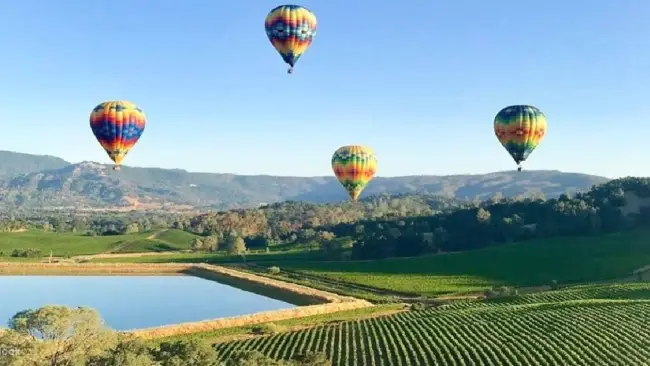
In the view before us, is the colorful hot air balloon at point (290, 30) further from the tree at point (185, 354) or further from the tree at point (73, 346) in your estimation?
the tree at point (73, 346)

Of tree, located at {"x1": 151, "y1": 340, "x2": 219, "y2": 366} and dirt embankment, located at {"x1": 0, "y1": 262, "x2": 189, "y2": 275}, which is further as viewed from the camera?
dirt embankment, located at {"x1": 0, "y1": 262, "x2": 189, "y2": 275}

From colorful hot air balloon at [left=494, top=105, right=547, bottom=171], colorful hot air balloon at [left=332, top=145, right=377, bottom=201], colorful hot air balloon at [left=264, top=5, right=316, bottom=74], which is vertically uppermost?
colorful hot air balloon at [left=264, top=5, right=316, bottom=74]

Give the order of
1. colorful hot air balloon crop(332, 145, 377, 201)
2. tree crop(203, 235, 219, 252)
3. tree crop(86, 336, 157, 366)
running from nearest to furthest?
tree crop(86, 336, 157, 366), colorful hot air balloon crop(332, 145, 377, 201), tree crop(203, 235, 219, 252)

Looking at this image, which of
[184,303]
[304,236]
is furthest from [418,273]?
[304,236]

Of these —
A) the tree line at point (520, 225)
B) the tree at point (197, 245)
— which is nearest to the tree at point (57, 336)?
the tree line at point (520, 225)

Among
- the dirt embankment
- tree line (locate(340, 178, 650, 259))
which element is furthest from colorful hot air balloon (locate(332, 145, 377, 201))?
tree line (locate(340, 178, 650, 259))

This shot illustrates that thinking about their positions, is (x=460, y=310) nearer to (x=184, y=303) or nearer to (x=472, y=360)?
(x=472, y=360)

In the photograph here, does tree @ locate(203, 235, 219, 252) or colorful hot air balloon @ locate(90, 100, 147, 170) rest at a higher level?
colorful hot air balloon @ locate(90, 100, 147, 170)

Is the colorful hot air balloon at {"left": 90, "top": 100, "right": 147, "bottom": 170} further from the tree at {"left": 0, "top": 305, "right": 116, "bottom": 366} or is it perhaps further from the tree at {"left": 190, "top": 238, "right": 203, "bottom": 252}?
the tree at {"left": 190, "top": 238, "right": 203, "bottom": 252}
